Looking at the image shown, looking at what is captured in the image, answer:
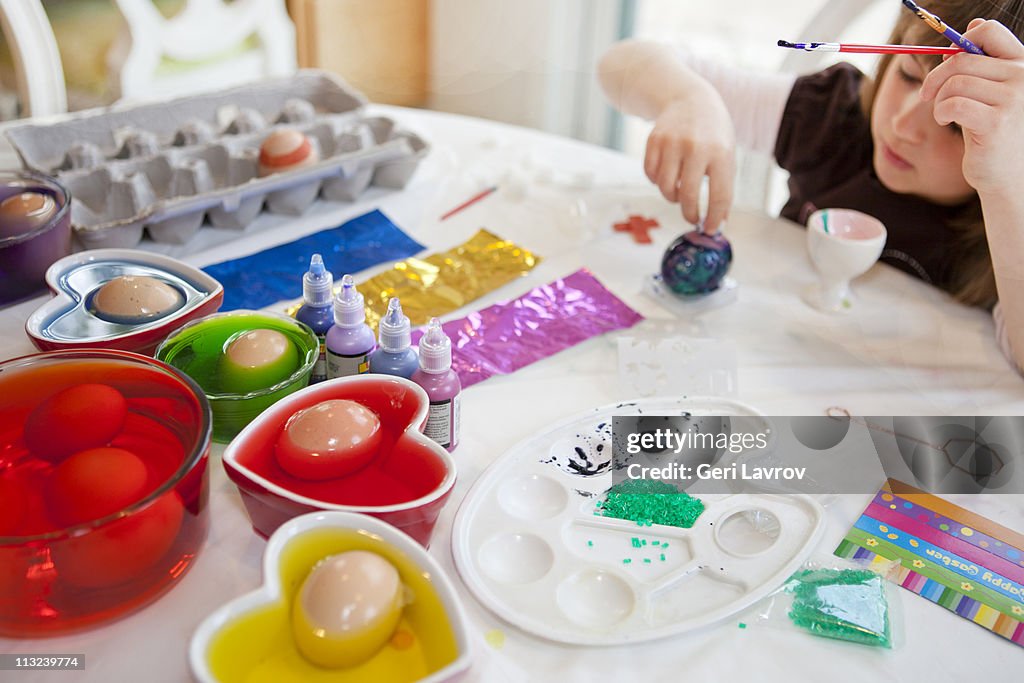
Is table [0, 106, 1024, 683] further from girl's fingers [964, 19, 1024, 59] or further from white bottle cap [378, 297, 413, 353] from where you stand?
girl's fingers [964, 19, 1024, 59]

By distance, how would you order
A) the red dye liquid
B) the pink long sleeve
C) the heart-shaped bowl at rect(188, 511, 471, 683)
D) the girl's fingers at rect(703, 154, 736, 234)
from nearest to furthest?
the heart-shaped bowl at rect(188, 511, 471, 683)
the red dye liquid
the girl's fingers at rect(703, 154, 736, 234)
the pink long sleeve

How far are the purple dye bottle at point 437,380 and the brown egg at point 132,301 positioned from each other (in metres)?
0.24

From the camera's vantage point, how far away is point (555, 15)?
6.15ft

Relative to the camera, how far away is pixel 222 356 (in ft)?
2.17

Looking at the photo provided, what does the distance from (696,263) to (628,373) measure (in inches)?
5.8

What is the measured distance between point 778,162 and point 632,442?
0.62 metres

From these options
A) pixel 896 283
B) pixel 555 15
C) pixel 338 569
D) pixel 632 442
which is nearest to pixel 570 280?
pixel 632 442

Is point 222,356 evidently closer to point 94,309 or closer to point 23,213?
point 94,309

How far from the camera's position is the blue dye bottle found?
64 centimetres

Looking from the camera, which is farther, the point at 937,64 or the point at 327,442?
the point at 937,64

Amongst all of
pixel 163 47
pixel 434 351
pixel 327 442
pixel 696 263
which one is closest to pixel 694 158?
pixel 696 263

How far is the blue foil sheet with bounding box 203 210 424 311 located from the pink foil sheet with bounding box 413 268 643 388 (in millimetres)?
144

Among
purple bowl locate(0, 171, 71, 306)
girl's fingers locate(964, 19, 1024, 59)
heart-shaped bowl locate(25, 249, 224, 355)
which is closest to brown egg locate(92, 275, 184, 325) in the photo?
heart-shaped bowl locate(25, 249, 224, 355)

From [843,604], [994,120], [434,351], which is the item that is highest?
[994,120]
